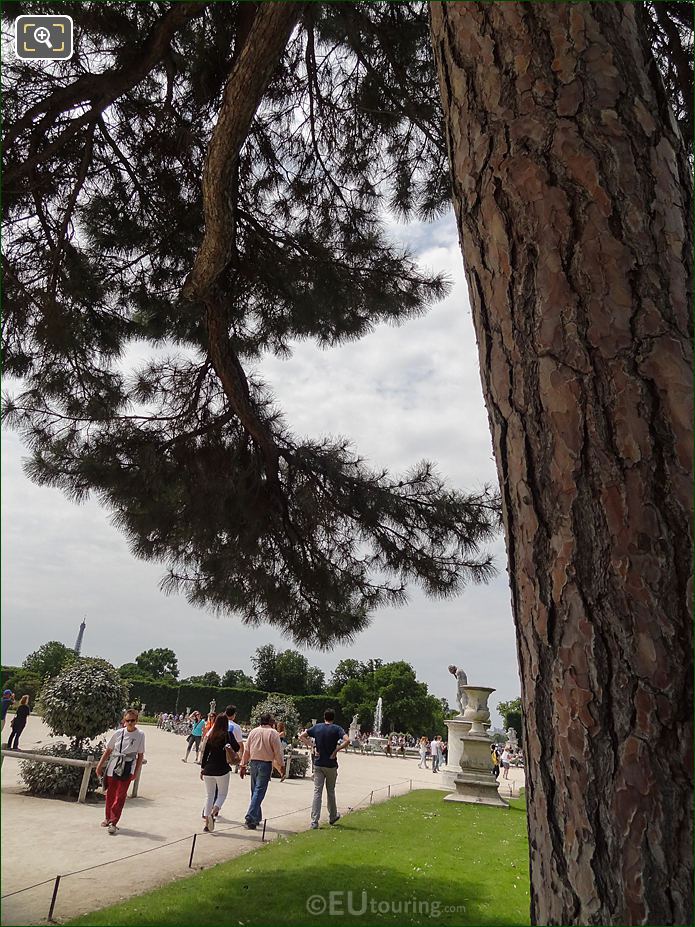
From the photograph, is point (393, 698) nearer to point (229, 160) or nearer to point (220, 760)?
Answer: point (220, 760)

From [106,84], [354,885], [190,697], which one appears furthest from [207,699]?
[106,84]

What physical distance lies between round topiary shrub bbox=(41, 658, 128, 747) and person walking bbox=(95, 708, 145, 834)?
235 cm

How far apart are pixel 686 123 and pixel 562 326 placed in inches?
109

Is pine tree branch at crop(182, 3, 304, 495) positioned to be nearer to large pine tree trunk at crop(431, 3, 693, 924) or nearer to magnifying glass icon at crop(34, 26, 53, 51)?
magnifying glass icon at crop(34, 26, 53, 51)

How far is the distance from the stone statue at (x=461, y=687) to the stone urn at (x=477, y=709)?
0.64ft

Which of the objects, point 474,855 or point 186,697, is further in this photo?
point 186,697

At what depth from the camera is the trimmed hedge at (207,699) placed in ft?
103

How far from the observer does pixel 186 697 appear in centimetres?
3328

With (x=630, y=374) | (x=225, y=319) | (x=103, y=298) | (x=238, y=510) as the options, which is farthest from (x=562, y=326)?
(x=103, y=298)

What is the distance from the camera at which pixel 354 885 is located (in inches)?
174

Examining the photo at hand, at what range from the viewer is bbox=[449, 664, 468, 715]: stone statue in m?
13.6

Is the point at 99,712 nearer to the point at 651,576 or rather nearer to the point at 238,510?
the point at 238,510

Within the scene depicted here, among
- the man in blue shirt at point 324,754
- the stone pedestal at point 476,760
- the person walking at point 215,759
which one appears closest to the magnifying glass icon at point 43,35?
the person walking at point 215,759

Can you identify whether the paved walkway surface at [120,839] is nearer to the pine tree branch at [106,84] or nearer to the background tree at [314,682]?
the pine tree branch at [106,84]
